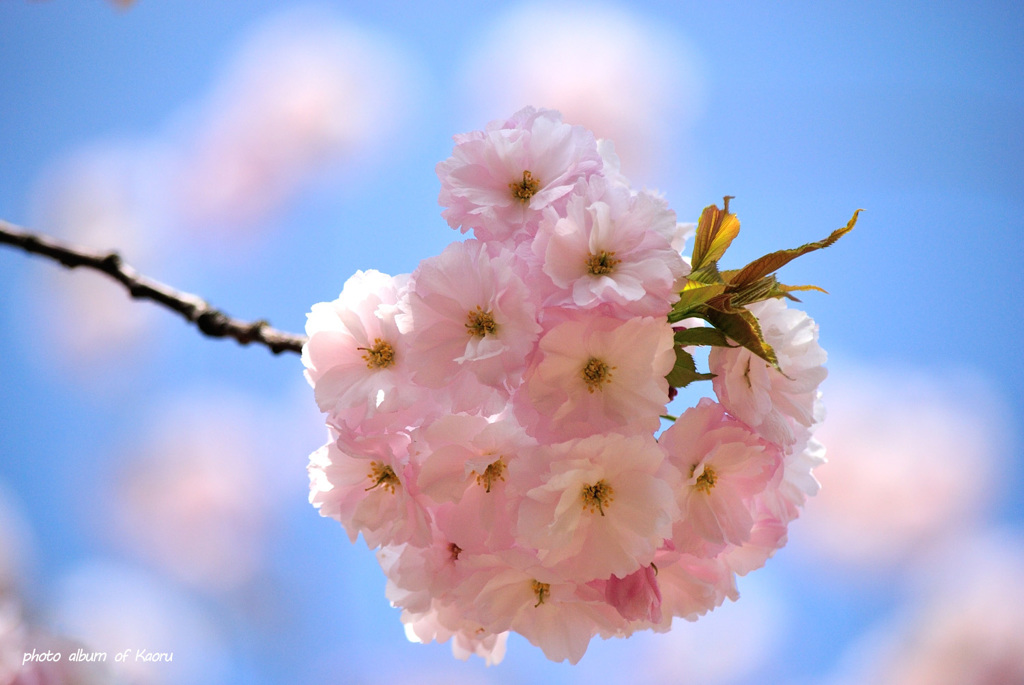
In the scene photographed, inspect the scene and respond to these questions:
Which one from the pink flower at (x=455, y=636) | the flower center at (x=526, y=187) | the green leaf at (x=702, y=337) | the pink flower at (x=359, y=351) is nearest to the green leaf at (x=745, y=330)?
the green leaf at (x=702, y=337)

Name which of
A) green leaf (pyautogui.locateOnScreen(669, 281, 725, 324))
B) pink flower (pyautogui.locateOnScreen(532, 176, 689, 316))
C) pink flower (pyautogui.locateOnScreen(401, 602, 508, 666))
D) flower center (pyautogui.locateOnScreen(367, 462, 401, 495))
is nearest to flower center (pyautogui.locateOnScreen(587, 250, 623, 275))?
pink flower (pyautogui.locateOnScreen(532, 176, 689, 316))

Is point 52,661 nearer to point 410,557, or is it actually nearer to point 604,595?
point 410,557

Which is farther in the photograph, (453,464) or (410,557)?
(410,557)

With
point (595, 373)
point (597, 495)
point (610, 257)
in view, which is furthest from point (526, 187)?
point (597, 495)

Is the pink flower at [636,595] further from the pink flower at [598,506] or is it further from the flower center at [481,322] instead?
the flower center at [481,322]

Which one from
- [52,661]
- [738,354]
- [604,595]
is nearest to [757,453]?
[738,354]

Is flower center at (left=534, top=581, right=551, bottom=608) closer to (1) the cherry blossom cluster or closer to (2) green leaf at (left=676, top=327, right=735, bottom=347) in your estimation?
(1) the cherry blossom cluster

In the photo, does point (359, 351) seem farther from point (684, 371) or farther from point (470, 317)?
point (684, 371)
